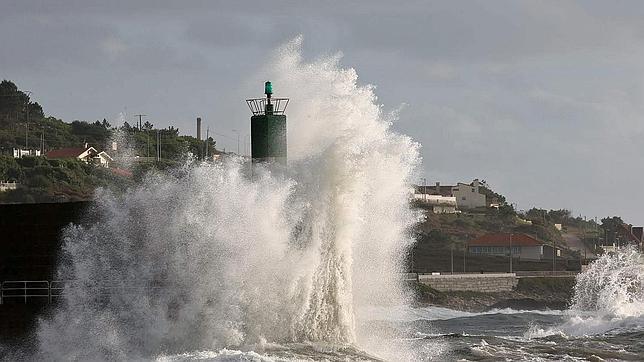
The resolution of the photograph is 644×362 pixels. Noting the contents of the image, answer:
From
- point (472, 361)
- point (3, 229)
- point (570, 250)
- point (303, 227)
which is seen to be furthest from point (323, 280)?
point (570, 250)

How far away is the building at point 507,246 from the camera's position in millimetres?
87125

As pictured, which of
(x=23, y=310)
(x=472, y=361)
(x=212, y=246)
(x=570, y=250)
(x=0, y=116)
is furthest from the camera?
(x=0, y=116)

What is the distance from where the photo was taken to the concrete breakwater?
65562 mm

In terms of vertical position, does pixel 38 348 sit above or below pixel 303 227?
below

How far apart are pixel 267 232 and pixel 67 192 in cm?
4852

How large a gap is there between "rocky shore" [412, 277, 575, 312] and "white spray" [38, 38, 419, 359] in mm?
39479

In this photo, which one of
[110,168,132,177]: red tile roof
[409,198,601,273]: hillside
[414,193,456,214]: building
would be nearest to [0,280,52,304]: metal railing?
[110,168,132,177]: red tile roof

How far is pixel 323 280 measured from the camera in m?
21.2

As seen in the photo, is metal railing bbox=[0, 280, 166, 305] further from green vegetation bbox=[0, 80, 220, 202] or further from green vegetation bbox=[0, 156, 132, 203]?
green vegetation bbox=[0, 156, 132, 203]

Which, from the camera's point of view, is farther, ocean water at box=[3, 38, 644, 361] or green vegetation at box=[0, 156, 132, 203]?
green vegetation at box=[0, 156, 132, 203]

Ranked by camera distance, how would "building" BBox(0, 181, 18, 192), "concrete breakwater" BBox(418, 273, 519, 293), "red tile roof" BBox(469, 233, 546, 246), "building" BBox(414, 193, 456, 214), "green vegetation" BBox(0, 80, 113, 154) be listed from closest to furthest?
"concrete breakwater" BBox(418, 273, 519, 293) → "building" BBox(0, 181, 18, 192) → "red tile roof" BBox(469, 233, 546, 246) → "green vegetation" BBox(0, 80, 113, 154) → "building" BBox(414, 193, 456, 214)

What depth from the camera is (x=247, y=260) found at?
20344mm

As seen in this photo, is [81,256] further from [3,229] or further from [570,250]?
[570,250]

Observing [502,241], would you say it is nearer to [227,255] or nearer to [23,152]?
[23,152]
